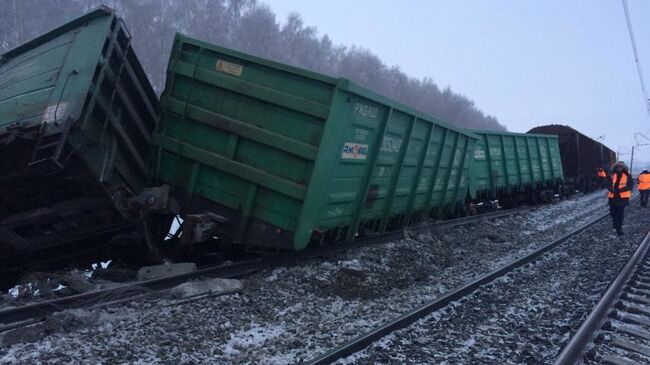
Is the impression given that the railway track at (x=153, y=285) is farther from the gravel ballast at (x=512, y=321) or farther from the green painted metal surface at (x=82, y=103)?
the gravel ballast at (x=512, y=321)

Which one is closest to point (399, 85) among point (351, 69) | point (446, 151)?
point (351, 69)

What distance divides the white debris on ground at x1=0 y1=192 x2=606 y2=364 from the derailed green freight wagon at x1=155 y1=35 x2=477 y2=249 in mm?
622

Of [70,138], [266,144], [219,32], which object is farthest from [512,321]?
[219,32]

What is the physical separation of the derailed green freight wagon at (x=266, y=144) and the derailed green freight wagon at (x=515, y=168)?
25.0ft

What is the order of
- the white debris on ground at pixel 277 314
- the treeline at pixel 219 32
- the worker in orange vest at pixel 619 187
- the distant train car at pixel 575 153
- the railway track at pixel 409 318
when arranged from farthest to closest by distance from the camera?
the treeline at pixel 219 32, the distant train car at pixel 575 153, the worker in orange vest at pixel 619 187, the railway track at pixel 409 318, the white debris on ground at pixel 277 314

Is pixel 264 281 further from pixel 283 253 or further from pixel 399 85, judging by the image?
pixel 399 85

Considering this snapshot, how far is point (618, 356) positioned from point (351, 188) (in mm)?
3819

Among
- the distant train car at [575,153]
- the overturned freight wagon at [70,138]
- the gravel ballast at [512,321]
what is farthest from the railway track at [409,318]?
the distant train car at [575,153]

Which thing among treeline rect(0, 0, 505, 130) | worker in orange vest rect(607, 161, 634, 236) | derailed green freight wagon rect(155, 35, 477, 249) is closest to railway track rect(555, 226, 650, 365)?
derailed green freight wagon rect(155, 35, 477, 249)

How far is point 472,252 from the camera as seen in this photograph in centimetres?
977

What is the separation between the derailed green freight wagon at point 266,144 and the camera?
623 centimetres

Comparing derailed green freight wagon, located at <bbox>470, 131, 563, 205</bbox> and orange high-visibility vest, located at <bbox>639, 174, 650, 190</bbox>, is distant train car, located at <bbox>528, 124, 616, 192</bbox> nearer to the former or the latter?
derailed green freight wagon, located at <bbox>470, 131, 563, 205</bbox>

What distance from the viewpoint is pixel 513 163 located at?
17.2m

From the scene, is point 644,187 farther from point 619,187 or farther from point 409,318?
point 409,318
